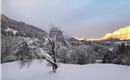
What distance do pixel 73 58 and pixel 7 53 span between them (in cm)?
580

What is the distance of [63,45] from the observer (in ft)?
25.1

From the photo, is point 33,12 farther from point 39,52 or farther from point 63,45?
point 39,52

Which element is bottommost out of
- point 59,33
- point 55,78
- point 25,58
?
point 55,78

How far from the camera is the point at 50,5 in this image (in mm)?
13562

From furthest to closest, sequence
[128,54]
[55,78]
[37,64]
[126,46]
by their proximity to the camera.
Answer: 1. [126,46]
2. [128,54]
3. [37,64]
4. [55,78]

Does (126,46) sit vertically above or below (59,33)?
below

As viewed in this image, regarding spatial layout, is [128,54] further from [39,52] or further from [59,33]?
[39,52]

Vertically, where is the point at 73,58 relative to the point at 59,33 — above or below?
below

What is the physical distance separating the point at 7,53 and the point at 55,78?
26.0 feet

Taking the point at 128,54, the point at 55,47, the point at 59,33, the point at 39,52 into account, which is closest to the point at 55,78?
the point at 39,52

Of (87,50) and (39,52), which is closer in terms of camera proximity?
(39,52)

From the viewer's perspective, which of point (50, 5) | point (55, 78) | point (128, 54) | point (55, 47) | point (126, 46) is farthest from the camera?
point (50, 5)

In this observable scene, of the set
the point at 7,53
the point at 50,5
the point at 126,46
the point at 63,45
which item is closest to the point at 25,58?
the point at 63,45

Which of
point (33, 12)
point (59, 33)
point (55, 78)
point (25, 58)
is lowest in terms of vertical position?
point (55, 78)
